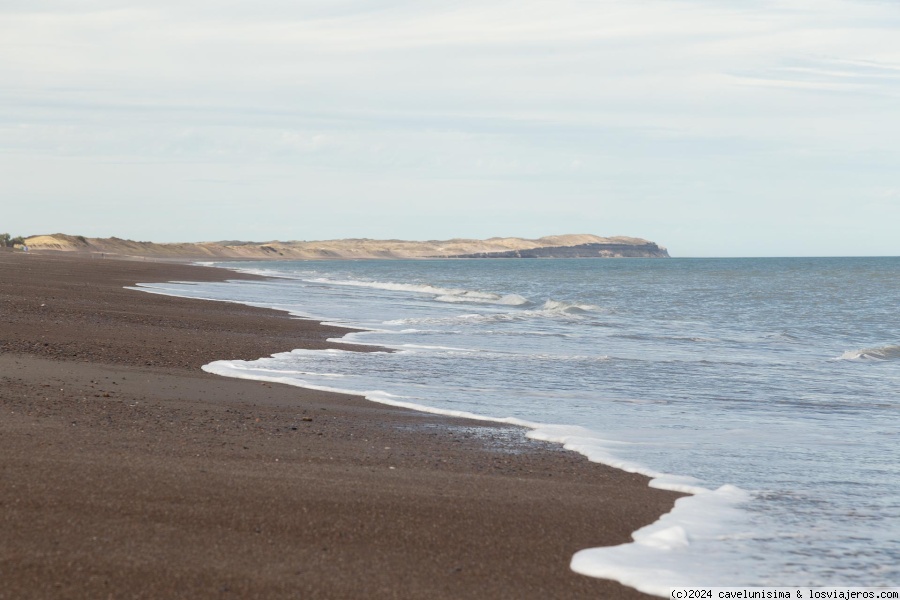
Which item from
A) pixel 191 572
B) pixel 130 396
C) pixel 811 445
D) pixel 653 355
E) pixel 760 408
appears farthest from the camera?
pixel 653 355

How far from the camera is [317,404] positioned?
9281 mm

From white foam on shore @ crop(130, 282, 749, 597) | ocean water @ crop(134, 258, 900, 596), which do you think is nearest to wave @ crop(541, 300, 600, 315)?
ocean water @ crop(134, 258, 900, 596)

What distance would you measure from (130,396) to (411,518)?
15.2ft

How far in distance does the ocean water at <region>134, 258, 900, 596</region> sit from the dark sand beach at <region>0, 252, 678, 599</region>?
41 cm

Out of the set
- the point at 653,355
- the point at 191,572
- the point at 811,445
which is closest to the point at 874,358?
the point at 653,355

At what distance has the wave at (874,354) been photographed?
56.7 feet

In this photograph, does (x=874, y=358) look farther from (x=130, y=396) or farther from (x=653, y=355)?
(x=130, y=396)

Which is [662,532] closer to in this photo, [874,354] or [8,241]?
[874,354]

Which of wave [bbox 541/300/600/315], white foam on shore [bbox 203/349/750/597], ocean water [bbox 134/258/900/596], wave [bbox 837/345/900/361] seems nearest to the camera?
white foam on shore [bbox 203/349/750/597]

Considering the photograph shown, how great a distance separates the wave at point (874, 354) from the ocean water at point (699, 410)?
5cm

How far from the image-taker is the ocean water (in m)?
4.88

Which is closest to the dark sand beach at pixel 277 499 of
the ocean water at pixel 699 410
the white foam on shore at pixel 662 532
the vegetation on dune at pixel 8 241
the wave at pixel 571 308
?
the white foam on shore at pixel 662 532

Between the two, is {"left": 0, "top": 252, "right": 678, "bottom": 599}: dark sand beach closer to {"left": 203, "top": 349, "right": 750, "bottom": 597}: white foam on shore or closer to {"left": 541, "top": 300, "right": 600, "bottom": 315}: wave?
{"left": 203, "top": 349, "right": 750, "bottom": 597}: white foam on shore

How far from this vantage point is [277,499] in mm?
5172
